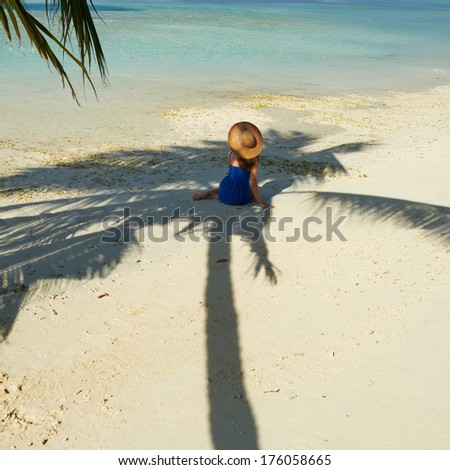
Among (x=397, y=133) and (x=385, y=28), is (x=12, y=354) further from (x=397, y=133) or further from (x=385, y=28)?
(x=385, y=28)

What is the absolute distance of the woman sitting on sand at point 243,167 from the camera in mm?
6066

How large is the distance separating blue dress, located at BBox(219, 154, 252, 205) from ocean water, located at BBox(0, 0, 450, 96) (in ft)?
34.4

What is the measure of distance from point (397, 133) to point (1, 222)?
7527mm

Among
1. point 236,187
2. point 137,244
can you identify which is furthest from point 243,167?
point 137,244

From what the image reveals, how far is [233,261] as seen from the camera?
509 cm

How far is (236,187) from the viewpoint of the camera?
249 inches

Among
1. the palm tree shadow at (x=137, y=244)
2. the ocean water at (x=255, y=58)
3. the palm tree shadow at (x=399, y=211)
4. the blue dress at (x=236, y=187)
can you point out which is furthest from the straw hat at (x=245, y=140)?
the ocean water at (x=255, y=58)

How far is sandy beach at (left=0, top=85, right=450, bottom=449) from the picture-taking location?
10.4ft

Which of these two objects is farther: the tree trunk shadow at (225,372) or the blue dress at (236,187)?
the blue dress at (236,187)

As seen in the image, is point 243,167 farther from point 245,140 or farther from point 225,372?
point 225,372

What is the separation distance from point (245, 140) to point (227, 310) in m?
2.42

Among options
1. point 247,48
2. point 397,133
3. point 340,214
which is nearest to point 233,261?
point 340,214

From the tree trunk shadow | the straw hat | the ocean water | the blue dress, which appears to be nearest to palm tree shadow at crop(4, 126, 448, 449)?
the tree trunk shadow

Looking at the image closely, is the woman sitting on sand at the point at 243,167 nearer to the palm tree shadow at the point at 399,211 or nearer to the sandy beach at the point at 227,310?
the sandy beach at the point at 227,310
